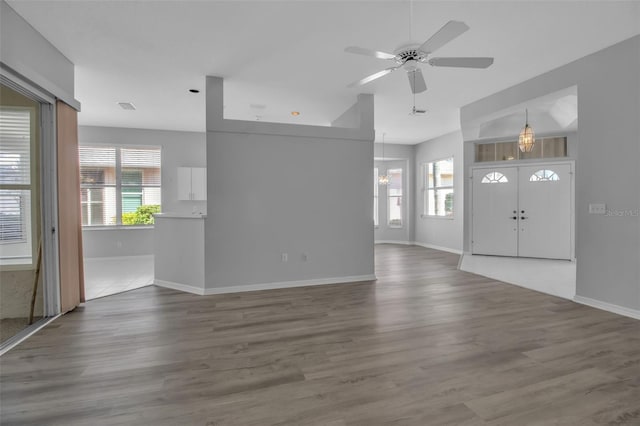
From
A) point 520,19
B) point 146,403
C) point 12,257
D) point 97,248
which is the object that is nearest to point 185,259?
point 12,257

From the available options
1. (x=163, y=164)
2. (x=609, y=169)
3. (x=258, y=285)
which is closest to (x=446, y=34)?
(x=609, y=169)

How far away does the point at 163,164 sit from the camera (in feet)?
24.1

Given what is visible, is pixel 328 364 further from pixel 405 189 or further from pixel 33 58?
pixel 405 189

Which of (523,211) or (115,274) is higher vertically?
(523,211)

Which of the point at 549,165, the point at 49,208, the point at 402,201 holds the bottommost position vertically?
the point at 49,208

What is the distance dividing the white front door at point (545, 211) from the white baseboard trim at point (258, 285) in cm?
427

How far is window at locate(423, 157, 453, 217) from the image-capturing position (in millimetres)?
8359

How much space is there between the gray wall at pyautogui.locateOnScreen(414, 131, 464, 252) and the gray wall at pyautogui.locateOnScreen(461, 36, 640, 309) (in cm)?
391

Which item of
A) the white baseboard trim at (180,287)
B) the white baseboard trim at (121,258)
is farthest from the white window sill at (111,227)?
Result: the white baseboard trim at (180,287)

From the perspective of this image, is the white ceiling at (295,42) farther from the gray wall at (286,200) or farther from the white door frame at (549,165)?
the white door frame at (549,165)

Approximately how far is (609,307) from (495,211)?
386 centimetres

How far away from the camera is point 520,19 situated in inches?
115

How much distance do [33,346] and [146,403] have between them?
5.43ft

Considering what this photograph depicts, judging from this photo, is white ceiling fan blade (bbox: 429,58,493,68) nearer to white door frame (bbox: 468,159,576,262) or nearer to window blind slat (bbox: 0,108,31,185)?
window blind slat (bbox: 0,108,31,185)
